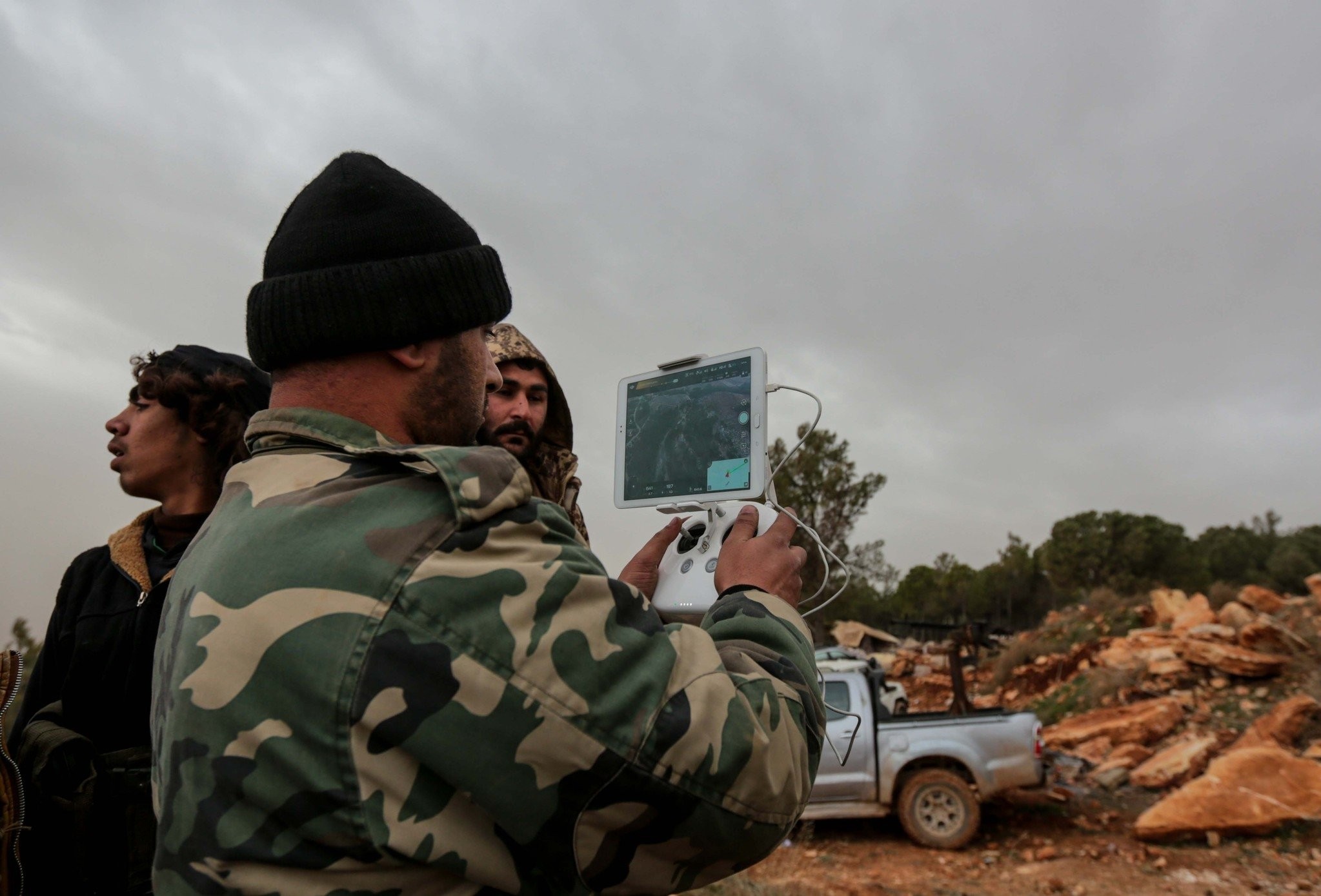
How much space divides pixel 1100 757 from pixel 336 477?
1381 cm

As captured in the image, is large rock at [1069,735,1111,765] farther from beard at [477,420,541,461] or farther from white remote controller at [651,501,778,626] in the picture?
white remote controller at [651,501,778,626]

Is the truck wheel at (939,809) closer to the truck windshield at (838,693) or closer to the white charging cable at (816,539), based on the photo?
the truck windshield at (838,693)

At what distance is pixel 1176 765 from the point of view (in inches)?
429

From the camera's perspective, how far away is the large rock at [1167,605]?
20405mm

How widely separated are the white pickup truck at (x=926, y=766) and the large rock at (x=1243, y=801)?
1.23 meters

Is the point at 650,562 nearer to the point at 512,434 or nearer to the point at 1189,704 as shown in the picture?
the point at 512,434

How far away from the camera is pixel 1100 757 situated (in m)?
12.5

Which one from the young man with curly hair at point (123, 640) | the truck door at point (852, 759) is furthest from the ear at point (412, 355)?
the truck door at point (852, 759)

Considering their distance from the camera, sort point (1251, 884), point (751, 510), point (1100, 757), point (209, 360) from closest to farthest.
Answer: point (751, 510)
point (209, 360)
point (1251, 884)
point (1100, 757)

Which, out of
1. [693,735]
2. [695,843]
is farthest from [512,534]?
[695,843]

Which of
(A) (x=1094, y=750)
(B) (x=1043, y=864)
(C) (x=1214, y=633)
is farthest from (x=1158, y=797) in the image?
(C) (x=1214, y=633)

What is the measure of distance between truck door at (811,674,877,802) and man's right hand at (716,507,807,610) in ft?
26.7

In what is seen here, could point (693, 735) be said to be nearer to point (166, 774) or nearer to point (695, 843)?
point (695, 843)

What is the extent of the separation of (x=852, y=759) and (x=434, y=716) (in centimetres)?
956
